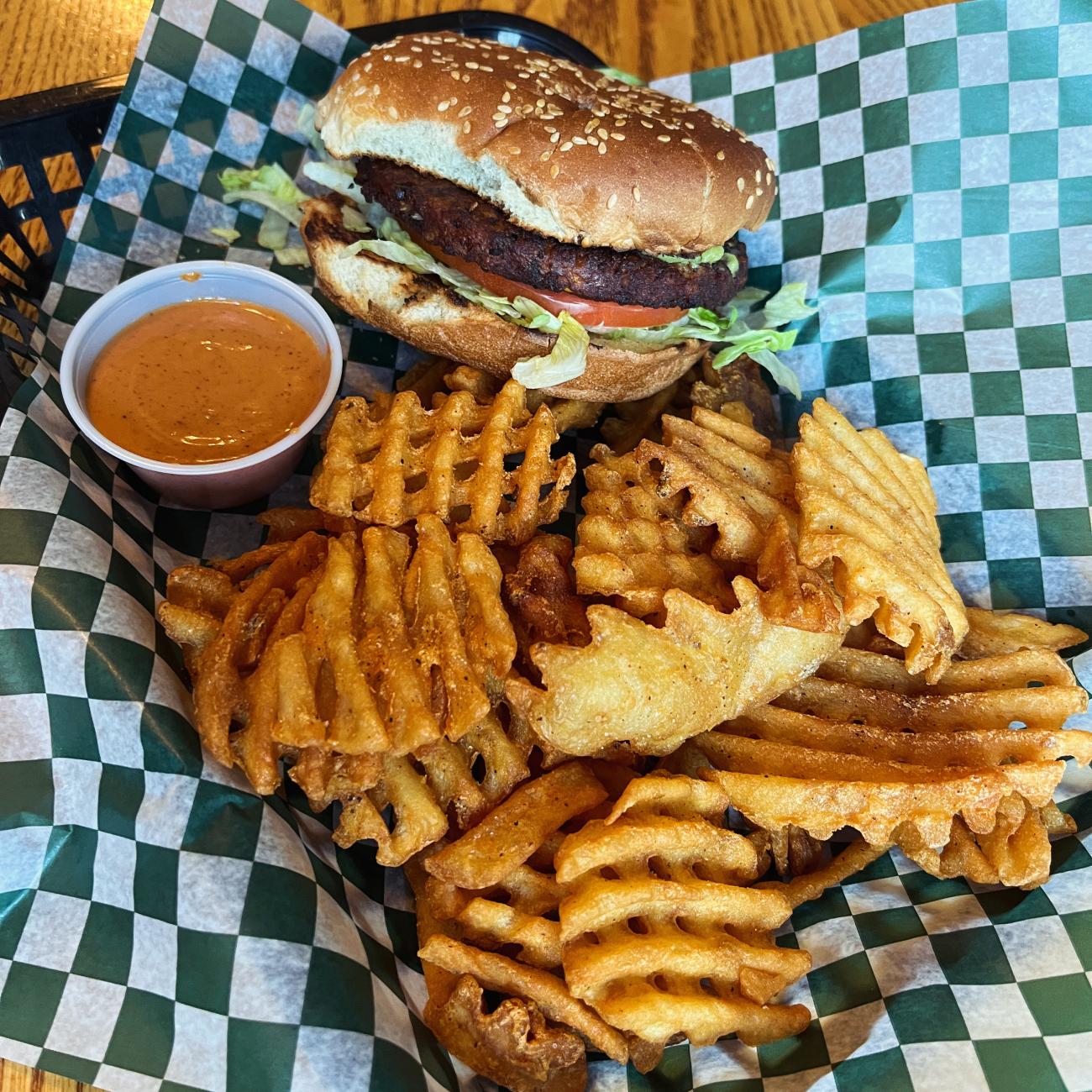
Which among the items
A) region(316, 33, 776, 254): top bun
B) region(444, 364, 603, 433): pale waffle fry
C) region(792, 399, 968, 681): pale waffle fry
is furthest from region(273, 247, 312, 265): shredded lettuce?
region(792, 399, 968, 681): pale waffle fry

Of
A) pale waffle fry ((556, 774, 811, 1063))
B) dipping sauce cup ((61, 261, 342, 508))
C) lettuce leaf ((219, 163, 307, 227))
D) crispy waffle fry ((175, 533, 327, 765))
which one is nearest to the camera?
pale waffle fry ((556, 774, 811, 1063))

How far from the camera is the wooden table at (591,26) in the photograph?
9.65 feet

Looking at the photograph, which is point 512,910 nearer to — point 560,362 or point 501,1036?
point 501,1036

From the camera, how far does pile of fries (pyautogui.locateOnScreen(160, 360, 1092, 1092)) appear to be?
147cm

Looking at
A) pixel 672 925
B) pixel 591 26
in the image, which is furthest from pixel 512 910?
pixel 591 26

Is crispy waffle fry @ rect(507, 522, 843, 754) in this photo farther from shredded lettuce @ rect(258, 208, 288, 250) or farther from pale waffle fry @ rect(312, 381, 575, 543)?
shredded lettuce @ rect(258, 208, 288, 250)

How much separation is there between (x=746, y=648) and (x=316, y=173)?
5.50ft

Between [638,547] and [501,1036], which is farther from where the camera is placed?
[638,547]

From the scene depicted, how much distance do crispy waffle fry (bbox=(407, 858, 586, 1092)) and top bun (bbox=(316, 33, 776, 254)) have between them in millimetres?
1475

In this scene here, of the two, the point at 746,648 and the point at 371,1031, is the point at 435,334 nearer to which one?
the point at 746,648

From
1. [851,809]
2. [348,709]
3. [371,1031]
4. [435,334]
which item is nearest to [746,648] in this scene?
[851,809]

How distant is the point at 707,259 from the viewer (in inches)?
92.0

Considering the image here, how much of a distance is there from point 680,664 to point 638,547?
28 centimetres

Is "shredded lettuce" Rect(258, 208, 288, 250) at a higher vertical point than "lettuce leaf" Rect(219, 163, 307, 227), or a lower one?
lower
